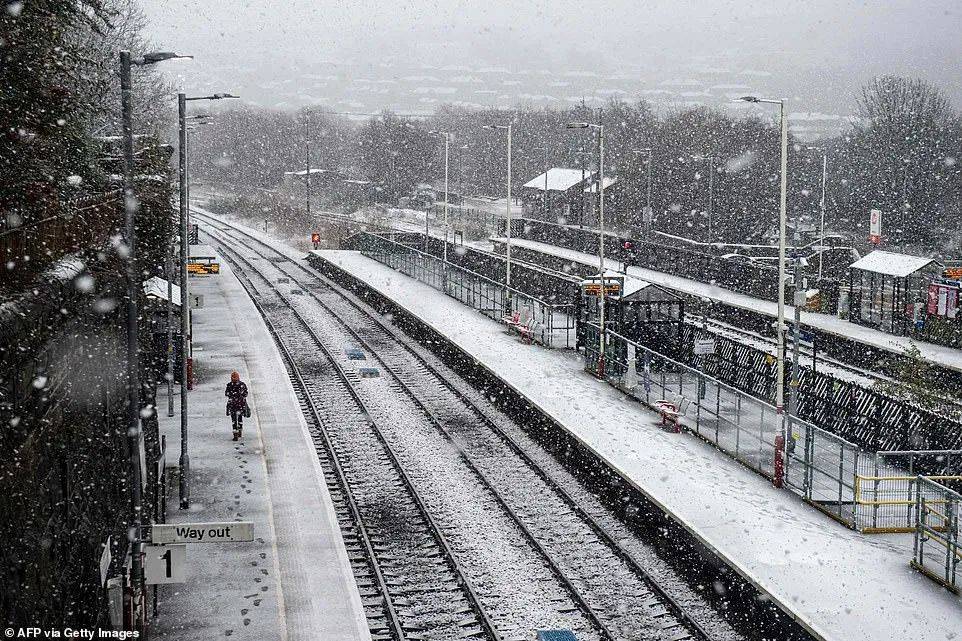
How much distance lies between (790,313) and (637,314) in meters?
11.3

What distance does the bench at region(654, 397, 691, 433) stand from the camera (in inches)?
982

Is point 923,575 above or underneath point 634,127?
underneath

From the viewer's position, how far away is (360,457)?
24.2 meters

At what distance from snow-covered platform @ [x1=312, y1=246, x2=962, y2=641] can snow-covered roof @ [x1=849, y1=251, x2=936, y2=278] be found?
42.8ft

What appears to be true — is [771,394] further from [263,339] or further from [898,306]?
[263,339]

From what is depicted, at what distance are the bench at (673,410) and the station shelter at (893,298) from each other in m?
14.3

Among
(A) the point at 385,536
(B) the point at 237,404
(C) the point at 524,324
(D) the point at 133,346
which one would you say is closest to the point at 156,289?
(B) the point at 237,404

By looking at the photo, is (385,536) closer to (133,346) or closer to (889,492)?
(133,346)

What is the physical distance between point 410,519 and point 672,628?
6.40 meters

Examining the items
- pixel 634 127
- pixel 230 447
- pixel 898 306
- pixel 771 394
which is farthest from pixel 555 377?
pixel 634 127

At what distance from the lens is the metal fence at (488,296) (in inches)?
1465

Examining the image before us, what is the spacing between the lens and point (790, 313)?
41188 millimetres
